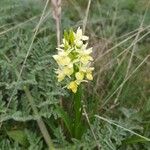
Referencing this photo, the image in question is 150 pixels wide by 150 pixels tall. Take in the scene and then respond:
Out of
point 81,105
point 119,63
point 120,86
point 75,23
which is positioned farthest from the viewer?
point 75,23

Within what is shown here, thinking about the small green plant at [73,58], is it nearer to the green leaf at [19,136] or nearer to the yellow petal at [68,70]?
the yellow petal at [68,70]

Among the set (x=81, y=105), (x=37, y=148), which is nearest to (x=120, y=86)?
(x=81, y=105)

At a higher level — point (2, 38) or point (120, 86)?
point (2, 38)

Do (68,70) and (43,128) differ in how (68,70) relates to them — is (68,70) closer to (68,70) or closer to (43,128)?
(68,70)

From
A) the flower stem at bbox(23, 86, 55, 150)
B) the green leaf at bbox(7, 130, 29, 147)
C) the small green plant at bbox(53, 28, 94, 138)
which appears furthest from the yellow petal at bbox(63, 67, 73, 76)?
the green leaf at bbox(7, 130, 29, 147)

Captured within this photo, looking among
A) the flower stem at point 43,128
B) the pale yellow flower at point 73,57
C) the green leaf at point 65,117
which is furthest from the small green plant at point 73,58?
the flower stem at point 43,128

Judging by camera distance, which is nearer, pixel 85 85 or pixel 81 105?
pixel 81 105

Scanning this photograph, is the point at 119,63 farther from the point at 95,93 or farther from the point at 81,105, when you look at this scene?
the point at 81,105
